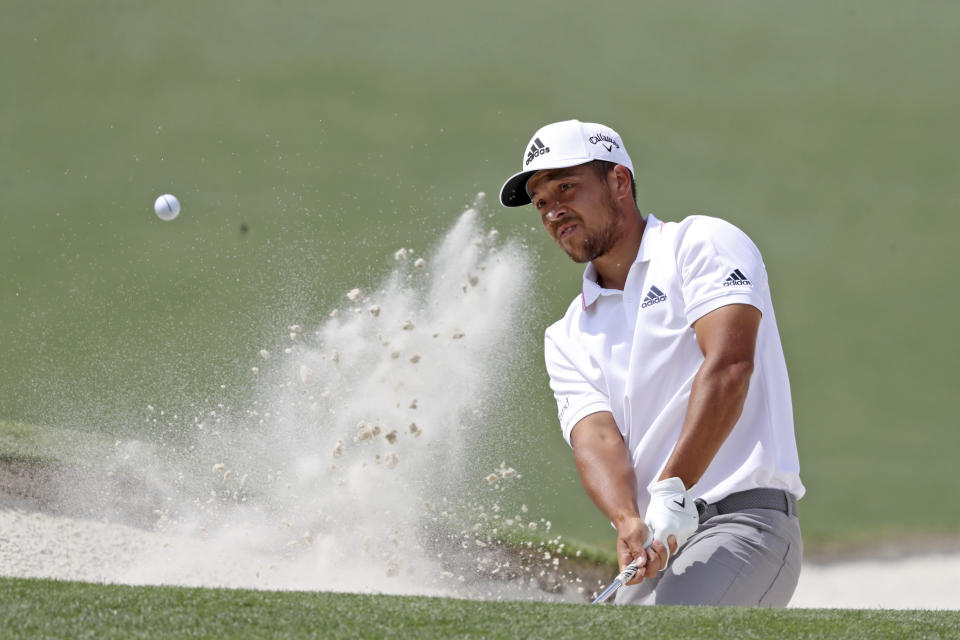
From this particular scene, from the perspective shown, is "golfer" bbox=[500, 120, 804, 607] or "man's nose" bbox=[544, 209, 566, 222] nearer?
"golfer" bbox=[500, 120, 804, 607]

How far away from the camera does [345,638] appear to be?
1530mm

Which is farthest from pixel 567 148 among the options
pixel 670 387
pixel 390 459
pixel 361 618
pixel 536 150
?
pixel 390 459

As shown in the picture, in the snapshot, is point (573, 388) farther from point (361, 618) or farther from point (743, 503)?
point (361, 618)

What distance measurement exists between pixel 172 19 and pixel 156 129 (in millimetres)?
674

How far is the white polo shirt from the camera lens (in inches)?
86.4

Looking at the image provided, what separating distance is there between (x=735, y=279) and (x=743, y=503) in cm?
43

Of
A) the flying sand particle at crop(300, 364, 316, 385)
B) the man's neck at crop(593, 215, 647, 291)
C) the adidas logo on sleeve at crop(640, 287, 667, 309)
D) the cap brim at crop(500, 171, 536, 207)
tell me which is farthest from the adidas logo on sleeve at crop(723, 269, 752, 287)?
the flying sand particle at crop(300, 364, 316, 385)

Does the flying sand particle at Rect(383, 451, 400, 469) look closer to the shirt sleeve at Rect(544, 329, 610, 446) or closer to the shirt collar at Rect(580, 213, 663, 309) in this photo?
the shirt sleeve at Rect(544, 329, 610, 446)

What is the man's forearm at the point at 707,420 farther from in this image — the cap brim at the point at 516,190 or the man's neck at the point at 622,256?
the cap brim at the point at 516,190

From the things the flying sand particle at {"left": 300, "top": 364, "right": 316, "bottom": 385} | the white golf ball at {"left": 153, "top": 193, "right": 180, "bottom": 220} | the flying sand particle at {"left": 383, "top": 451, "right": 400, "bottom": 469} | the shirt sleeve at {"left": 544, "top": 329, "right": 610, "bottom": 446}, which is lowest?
the shirt sleeve at {"left": 544, "top": 329, "right": 610, "bottom": 446}

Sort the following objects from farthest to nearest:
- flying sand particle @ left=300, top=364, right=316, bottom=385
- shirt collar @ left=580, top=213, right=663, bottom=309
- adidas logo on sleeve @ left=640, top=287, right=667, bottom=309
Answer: flying sand particle @ left=300, top=364, right=316, bottom=385 → shirt collar @ left=580, top=213, right=663, bottom=309 → adidas logo on sleeve @ left=640, top=287, right=667, bottom=309

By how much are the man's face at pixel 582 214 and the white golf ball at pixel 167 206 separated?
112 inches

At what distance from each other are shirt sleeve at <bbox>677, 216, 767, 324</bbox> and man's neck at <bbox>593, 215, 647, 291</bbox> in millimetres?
157

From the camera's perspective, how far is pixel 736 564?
6.86 feet
